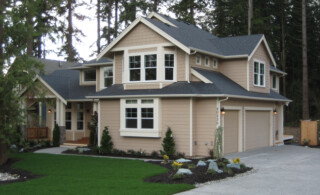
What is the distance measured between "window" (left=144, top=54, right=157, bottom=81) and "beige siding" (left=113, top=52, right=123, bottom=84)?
1.80 m

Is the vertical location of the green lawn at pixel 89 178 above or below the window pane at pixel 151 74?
below

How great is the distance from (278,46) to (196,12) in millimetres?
8274

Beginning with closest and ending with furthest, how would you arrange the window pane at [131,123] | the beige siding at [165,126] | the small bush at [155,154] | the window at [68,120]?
the beige siding at [165,126] < the small bush at [155,154] < the window pane at [131,123] < the window at [68,120]

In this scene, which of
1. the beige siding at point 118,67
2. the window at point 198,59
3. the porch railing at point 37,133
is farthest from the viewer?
the porch railing at point 37,133

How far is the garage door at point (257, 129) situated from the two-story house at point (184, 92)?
0.05 metres

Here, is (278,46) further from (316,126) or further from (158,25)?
(158,25)

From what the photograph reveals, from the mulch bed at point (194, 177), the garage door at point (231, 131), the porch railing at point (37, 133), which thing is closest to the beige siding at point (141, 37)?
the garage door at point (231, 131)

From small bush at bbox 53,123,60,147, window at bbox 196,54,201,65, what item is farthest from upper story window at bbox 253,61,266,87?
small bush at bbox 53,123,60,147

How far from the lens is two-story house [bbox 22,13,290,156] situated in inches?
685

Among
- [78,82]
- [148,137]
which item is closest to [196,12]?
[78,82]

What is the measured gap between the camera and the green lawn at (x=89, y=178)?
33.2 ft

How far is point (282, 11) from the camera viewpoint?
35656mm

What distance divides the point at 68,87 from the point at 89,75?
5.41 feet

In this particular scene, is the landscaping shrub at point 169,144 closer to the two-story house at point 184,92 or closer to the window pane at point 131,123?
the two-story house at point 184,92
